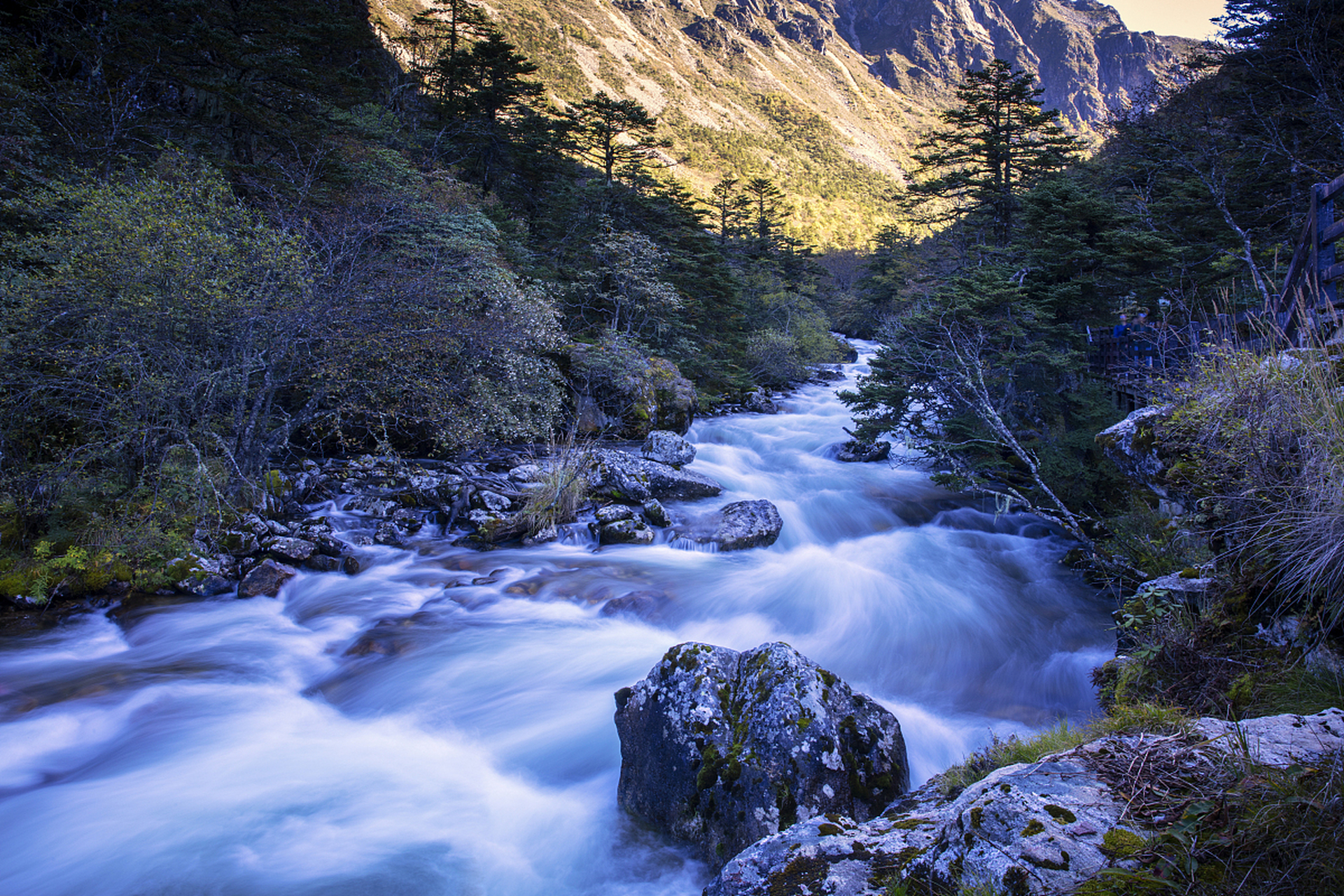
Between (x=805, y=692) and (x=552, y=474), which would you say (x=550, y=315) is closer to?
(x=552, y=474)

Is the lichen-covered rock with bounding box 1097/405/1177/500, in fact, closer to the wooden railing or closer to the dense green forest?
the wooden railing

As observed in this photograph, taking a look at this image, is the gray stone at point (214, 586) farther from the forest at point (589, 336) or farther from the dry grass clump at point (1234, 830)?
the dry grass clump at point (1234, 830)

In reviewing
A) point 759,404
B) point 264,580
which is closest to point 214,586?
point 264,580

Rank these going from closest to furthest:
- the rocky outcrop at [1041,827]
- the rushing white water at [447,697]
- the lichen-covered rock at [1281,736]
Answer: the rocky outcrop at [1041,827] → the lichen-covered rock at [1281,736] → the rushing white water at [447,697]

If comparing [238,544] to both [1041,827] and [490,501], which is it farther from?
[1041,827]

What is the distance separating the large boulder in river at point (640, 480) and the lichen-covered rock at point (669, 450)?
63 cm

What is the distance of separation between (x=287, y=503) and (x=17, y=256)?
4.70 meters

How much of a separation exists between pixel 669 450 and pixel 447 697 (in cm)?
850

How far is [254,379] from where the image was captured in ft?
31.5

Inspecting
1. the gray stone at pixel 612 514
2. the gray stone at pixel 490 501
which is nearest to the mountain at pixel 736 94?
the gray stone at pixel 612 514

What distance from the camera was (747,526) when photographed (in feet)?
33.5

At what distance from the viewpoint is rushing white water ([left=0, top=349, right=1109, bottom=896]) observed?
3836mm

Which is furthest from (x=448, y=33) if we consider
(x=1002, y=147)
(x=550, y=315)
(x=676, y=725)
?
(x=676, y=725)

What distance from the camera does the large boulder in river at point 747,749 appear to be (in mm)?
3430
